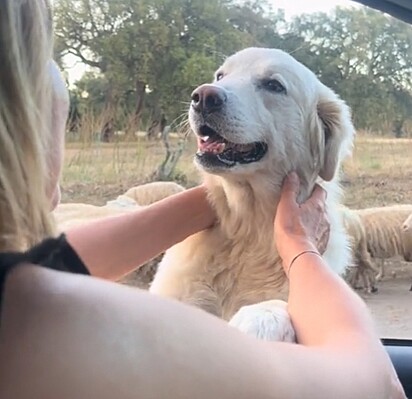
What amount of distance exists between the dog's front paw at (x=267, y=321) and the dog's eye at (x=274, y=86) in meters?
0.39

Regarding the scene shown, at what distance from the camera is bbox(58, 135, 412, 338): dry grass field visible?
5.04 feet

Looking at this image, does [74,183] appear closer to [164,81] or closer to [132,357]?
[164,81]

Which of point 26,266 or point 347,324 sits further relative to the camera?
point 347,324

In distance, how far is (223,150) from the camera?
50.6 inches

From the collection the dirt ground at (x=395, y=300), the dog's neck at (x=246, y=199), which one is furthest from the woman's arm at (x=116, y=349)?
the dirt ground at (x=395, y=300)

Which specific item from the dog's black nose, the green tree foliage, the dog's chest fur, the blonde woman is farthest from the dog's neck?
the blonde woman

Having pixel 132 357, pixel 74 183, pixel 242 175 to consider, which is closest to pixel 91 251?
pixel 242 175

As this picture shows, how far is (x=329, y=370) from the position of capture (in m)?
0.69

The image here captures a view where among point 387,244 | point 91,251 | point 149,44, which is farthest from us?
point 387,244

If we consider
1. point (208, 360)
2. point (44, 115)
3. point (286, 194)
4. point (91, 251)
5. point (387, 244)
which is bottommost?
point (387, 244)

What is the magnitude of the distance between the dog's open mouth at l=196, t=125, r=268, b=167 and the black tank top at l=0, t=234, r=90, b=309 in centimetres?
53

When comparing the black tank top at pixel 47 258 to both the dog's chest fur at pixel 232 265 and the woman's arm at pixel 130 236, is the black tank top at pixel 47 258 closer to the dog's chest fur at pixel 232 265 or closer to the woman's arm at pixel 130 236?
the woman's arm at pixel 130 236

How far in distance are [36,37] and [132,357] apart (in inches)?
11.5

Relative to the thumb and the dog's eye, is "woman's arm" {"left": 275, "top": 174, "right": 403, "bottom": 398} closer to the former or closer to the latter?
the thumb
